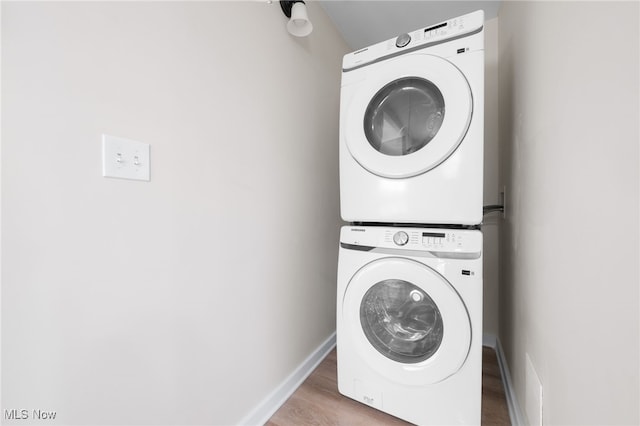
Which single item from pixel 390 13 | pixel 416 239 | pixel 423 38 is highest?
pixel 390 13

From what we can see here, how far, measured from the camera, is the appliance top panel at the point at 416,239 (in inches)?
42.1

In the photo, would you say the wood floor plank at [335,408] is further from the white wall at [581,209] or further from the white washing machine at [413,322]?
the white wall at [581,209]

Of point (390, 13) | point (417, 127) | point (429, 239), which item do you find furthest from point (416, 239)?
point (390, 13)

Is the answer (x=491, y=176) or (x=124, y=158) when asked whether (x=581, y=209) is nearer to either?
(x=124, y=158)

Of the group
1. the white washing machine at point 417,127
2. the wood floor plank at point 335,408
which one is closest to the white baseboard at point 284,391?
the wood floor plank at point 335,408

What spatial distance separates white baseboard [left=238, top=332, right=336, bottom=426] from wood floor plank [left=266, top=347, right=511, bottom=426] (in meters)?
0.03

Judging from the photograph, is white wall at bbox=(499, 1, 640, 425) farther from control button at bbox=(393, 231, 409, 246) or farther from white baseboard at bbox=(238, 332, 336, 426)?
white baseboard at bbox=(238, 332, 336, 426)

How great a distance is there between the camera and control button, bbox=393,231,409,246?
1157 millimetres

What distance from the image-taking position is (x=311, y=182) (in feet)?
5.49

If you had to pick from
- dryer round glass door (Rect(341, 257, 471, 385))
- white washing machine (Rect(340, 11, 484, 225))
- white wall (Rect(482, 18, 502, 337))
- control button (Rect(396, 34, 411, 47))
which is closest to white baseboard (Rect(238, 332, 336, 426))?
dryer round glass door (Rect(341, 257, 471, 385))

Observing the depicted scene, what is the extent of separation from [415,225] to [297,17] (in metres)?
1.08

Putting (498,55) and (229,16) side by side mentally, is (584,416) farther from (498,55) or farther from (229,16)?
(498,55)

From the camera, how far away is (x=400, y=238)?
117 cm

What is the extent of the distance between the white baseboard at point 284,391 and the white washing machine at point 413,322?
30 centimetres
